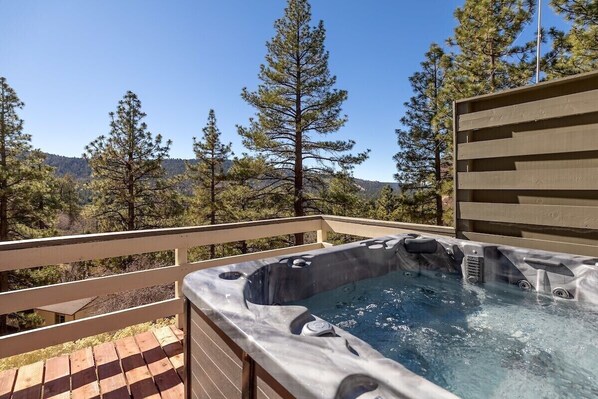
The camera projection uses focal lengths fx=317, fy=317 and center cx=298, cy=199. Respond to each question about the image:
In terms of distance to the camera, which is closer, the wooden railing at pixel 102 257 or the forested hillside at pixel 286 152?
the wooden railing at pixel 102 257

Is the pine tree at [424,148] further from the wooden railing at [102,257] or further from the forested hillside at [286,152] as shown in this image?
the wooden railing at [102,257]

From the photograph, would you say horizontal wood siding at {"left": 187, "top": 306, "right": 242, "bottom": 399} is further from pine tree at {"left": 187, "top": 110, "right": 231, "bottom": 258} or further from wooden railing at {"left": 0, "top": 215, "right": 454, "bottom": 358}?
pine tree at {"left": 187, "top": 110, "right": 231, "bottom": 258}

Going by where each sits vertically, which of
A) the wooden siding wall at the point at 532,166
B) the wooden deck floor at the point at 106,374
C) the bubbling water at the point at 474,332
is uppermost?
the wooden siding wall at the point at 532,166

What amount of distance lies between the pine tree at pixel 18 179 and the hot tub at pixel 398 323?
10.4 m

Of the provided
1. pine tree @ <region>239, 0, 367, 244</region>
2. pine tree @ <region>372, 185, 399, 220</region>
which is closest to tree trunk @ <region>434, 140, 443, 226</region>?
pine tree @ <region>372, 185, 399, 220</region>

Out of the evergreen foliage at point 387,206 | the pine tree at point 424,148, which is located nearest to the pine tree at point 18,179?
the evergreen foliage at point 387,206

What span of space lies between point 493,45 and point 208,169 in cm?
973

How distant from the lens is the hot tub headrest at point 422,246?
2178 millimetres

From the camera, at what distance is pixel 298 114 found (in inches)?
365

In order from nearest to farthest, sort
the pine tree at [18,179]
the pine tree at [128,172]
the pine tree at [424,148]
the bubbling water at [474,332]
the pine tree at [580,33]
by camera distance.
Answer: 1. the bubbling water at [474,332]
2. the pine tree at [580,33]
3. the pine tree at [18,179]
4. the pine tree at [424,148]
5. the pine tree at [128,172]

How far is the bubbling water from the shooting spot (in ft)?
3.59

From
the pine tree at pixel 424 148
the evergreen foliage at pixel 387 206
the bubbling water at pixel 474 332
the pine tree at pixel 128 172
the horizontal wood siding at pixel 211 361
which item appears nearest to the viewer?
the horizontal wood siding at pixel 211 361

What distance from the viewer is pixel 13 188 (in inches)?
347

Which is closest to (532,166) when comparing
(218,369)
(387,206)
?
(218,369)
